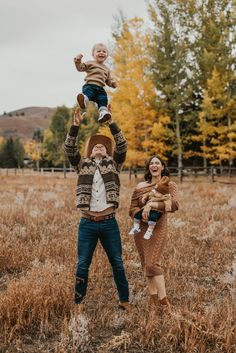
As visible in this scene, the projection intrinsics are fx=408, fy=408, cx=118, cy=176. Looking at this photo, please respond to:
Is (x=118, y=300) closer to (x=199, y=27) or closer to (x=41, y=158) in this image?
(x=199, y=27)

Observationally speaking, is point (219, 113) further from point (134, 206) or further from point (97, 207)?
point (97, 207)

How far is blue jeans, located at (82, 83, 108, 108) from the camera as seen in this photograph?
4645 millimetres

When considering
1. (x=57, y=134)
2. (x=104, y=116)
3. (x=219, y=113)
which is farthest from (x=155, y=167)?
(x=57, y=134)

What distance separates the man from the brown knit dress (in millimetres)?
305

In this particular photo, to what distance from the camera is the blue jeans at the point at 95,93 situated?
4.64 m

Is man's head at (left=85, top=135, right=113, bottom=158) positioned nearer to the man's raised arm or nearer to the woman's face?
the man's raised arm

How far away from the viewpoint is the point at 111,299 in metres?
5.15

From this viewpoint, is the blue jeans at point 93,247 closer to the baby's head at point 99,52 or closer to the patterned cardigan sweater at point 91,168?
the patterned cardigan sweater at point 91,168

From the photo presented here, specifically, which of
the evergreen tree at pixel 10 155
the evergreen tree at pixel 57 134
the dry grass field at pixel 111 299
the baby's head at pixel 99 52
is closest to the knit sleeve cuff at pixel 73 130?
the baby's head at pixel 99 52

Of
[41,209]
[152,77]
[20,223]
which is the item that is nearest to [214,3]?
[152,77]

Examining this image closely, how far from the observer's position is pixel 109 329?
168 inches

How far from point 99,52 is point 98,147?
110 cm

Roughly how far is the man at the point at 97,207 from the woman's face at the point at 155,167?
0.39m

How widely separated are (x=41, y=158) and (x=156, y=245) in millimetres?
64069
